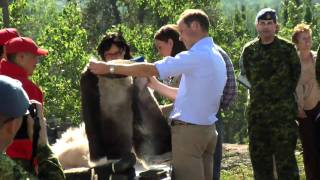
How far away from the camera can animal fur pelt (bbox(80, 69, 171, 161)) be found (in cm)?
450

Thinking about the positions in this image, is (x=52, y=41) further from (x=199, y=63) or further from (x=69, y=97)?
(x=199, y=63)

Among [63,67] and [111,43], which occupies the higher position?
[111,43]

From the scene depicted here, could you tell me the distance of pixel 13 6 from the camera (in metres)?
19.6

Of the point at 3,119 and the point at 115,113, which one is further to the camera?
the point at 115,113

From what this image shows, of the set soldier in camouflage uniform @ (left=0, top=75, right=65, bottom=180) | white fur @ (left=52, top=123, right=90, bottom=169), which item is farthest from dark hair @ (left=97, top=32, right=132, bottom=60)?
soldier in camouflage uniform @ (left=0, top=75, right=65, bottom=180)

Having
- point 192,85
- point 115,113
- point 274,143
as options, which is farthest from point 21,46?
point 274,143

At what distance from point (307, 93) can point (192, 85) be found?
86.9 inches

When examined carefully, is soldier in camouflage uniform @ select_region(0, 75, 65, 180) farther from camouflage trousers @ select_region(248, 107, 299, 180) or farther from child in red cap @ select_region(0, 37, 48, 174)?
camouflage trousers @ select_region(248, 107, 299, 180)

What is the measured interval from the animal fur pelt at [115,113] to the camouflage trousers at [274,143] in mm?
1481

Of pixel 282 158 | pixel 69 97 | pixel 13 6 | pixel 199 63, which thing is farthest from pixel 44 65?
pixel 199 63

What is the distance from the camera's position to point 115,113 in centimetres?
456

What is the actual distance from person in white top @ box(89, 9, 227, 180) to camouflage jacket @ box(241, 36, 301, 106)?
1.39 metres

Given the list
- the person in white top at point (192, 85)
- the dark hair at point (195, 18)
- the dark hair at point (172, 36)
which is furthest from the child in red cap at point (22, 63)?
the dark hair at point (172, 36)

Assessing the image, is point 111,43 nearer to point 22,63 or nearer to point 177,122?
point 177,122
